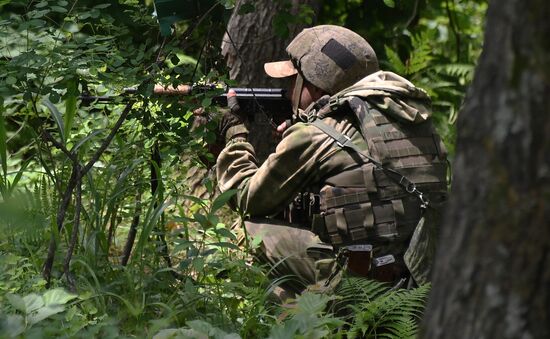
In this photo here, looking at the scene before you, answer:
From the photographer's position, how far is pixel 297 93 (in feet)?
16.4

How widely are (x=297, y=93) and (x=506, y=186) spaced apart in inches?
119

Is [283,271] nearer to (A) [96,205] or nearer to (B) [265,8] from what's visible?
(A) [96,205]

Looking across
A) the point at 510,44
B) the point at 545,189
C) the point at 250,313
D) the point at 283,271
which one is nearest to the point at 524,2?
the point at 510,44

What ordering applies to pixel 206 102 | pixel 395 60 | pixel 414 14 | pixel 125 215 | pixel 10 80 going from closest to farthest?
1. pixel 10 80
2. pixel 206 102
3. pixel 125 215
4. pixel 414 14
5. pixel 395 60

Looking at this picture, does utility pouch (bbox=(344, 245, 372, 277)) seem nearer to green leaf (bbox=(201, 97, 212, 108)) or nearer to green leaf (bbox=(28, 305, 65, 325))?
green leaf (bbox=(201, 97, 212, 108))

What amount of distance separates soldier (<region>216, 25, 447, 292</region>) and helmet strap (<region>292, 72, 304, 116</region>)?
0.12 m

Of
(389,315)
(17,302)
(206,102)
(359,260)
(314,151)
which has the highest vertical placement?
(206,102)

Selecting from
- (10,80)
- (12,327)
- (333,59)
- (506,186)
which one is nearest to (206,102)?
(10,80)

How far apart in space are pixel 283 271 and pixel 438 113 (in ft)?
11.0

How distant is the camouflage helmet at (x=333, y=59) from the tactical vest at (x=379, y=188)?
31 centimetres

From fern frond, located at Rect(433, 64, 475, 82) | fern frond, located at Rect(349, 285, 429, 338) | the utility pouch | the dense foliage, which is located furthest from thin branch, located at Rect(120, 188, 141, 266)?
fern frond, located at Rect(433, 64, 475, 82)

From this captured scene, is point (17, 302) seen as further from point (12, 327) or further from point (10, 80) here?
point (10, 80)

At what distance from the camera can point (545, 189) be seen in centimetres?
202

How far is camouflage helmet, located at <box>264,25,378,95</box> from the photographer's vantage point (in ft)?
15.9
